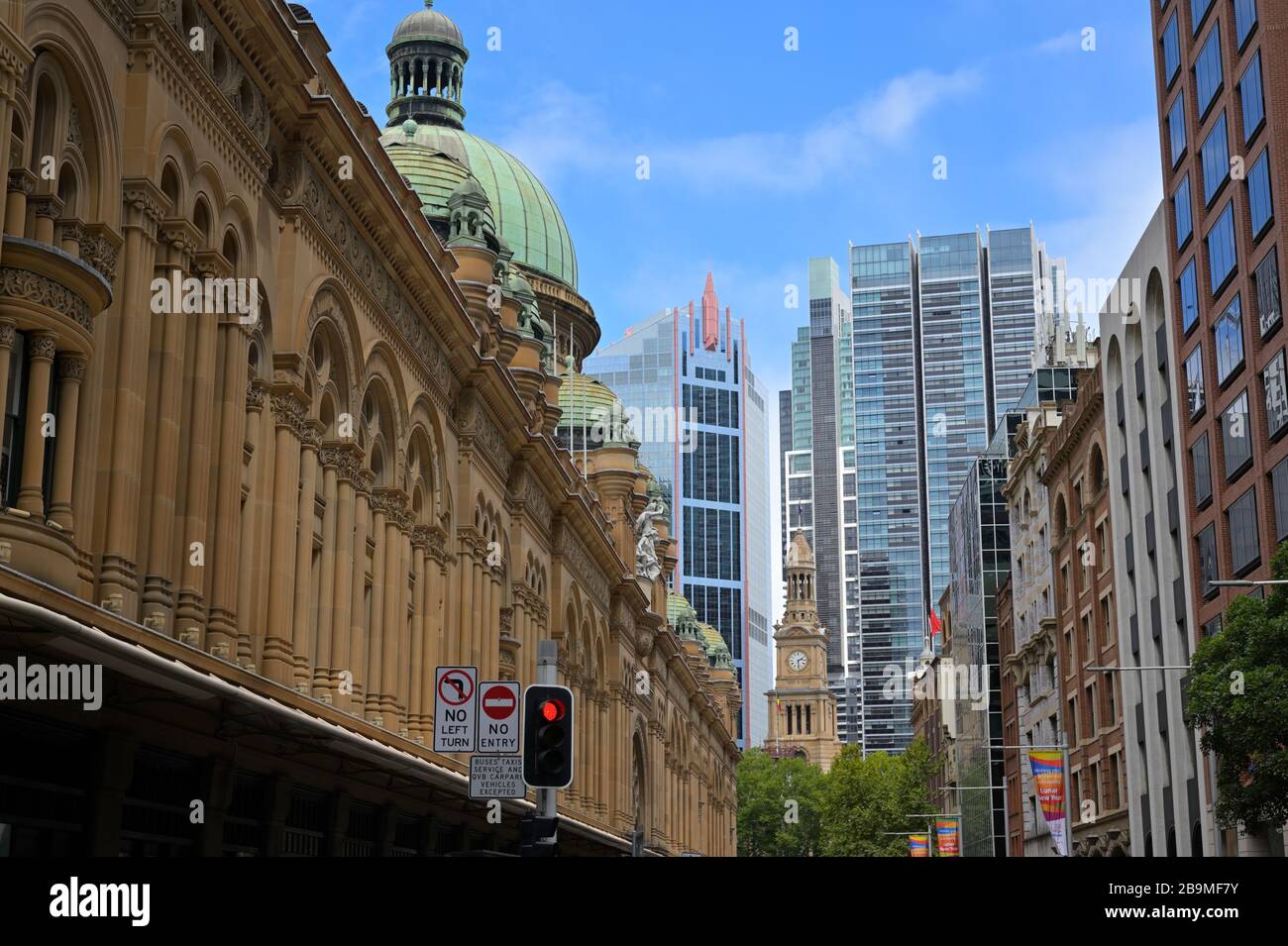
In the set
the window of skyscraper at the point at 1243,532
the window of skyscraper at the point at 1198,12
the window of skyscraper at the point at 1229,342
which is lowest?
the window of skyscraper at the point at 1243,532

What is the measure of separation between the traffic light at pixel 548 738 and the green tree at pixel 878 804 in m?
95.3

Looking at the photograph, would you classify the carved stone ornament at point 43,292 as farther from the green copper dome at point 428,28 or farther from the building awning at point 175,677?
the green copper dome at point 428,28

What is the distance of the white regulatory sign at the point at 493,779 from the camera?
2062cm

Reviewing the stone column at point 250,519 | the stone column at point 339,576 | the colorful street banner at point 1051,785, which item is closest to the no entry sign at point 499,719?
the stone column at point 250,519

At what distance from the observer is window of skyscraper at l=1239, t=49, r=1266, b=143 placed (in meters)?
46.9

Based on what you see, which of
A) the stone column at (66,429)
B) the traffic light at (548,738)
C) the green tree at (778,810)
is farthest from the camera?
the green tree at (778,810)

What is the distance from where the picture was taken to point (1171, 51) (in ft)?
188

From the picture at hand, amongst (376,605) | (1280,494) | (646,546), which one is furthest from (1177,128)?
(646,546)

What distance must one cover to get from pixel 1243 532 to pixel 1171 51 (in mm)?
18397

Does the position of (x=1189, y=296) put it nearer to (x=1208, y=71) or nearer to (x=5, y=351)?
(x=1208, y=71)
